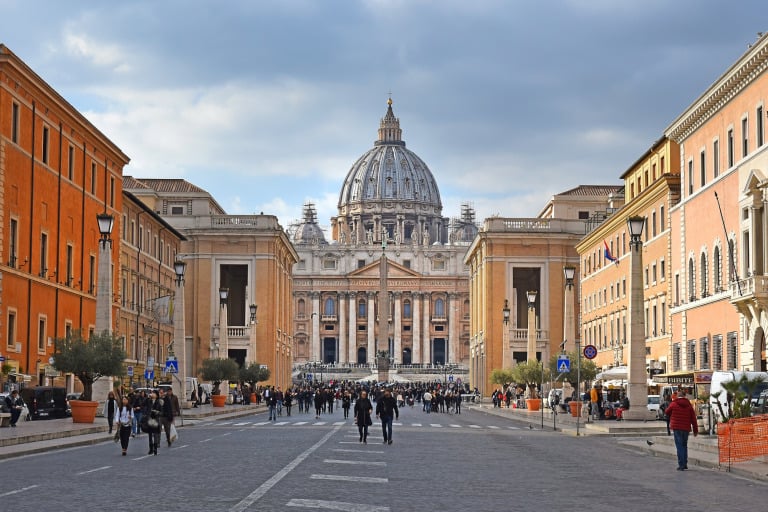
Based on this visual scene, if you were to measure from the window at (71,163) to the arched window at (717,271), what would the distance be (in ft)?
94.9

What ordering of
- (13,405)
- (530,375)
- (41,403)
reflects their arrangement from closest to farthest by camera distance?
(13,405) → (41,403) → (530,375)

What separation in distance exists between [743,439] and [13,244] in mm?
32446

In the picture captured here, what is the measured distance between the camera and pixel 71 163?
59.8 metres

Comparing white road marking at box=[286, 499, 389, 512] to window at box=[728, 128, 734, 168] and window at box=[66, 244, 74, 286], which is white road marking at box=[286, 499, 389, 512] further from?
window at box=[66, 244, 74, 286]

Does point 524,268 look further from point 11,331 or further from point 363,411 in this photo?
point 363,411

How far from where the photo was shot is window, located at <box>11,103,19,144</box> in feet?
165

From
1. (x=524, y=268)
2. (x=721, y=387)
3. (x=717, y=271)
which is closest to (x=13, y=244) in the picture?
(x=717, y=271)

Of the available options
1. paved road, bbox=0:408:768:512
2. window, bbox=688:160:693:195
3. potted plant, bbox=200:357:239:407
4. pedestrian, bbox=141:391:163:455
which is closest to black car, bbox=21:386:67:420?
paved road, bbox=0:408:768:512

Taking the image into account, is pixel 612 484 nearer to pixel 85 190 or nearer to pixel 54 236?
pixel 54 236

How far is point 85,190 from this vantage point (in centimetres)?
6238

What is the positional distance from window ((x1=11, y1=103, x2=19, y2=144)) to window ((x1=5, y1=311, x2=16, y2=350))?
6.78 metres

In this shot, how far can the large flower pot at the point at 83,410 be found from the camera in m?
42.8

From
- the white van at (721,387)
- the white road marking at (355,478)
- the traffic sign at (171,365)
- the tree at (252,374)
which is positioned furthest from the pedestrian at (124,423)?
the tree at (252,374)

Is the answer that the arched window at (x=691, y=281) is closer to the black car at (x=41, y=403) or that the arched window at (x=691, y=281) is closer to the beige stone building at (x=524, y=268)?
the black car at (x=41, y=403)
